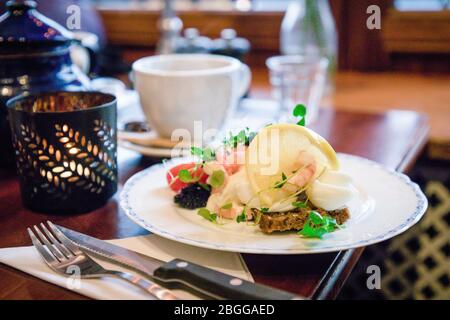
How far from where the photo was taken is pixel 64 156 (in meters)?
0.68

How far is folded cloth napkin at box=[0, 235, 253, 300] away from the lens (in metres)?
0.51

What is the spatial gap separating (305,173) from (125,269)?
22 cm

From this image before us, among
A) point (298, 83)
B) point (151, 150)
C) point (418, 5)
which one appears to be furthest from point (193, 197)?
point (418, 5)

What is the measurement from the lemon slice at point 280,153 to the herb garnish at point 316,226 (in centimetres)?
6

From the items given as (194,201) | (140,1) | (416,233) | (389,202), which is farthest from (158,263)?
(140,1)

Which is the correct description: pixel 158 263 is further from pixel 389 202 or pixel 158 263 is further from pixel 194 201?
pixel 389 202

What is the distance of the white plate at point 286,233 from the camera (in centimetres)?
55

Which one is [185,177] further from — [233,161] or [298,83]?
[298,83]

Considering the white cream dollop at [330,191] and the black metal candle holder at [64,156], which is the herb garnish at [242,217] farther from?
the black metal candle holder at [64,156]

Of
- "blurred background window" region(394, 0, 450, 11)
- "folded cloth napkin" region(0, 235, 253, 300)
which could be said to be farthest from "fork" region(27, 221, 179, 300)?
"blurred background window" region(394, 0, 450, 11)

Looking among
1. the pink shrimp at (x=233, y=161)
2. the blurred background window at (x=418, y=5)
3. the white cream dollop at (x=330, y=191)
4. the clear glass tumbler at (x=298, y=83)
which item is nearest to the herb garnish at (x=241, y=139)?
the pink shrimp at (x=233, y=161)
